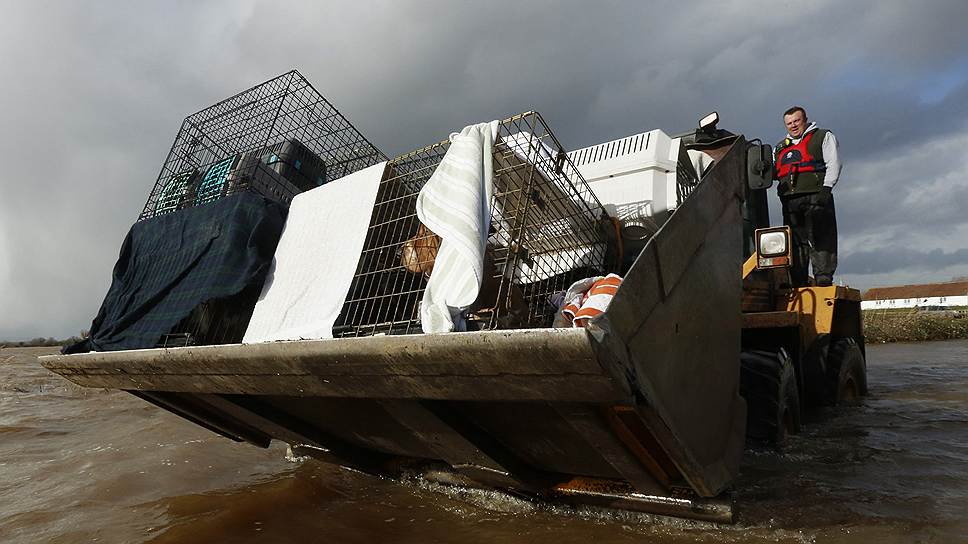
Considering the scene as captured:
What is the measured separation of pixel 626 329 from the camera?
1531 millimetres

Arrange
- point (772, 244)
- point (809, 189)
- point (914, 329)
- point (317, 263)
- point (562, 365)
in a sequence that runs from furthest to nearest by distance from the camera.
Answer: point (914, 329) < point (809, 189) < point (772, 244) < point (317, 263) < point (562, 365)

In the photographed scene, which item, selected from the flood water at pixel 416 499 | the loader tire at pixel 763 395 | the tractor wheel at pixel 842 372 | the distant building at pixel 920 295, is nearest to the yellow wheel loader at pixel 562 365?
the loader tire at pixel 763 395

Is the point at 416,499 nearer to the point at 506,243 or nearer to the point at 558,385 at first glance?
the point at 506,243

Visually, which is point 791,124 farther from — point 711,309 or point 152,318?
point 152,318

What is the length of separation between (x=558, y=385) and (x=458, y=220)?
35.0 inches

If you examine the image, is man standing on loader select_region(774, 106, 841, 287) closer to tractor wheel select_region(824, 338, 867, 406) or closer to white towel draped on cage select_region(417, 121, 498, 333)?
tractor wheel select_region(824, 338, 867, 406)

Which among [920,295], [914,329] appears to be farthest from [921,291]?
[914,329]

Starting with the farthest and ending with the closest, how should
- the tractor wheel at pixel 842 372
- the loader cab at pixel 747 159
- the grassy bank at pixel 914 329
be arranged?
1. the grassy bank at pixel 914 329
2. the tractor wheel at pixel 842 372
3. the loader cab at pixel 747 159

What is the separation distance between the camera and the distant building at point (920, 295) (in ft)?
183

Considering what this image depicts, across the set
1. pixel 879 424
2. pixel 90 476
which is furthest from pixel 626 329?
pixel 879 424

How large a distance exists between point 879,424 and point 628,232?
303 centimetres

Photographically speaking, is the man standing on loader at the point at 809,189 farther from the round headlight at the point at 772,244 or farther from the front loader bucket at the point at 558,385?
the front loader bucket at the point at 558,385

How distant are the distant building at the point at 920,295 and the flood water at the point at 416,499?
6222 cm

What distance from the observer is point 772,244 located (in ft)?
11.6
